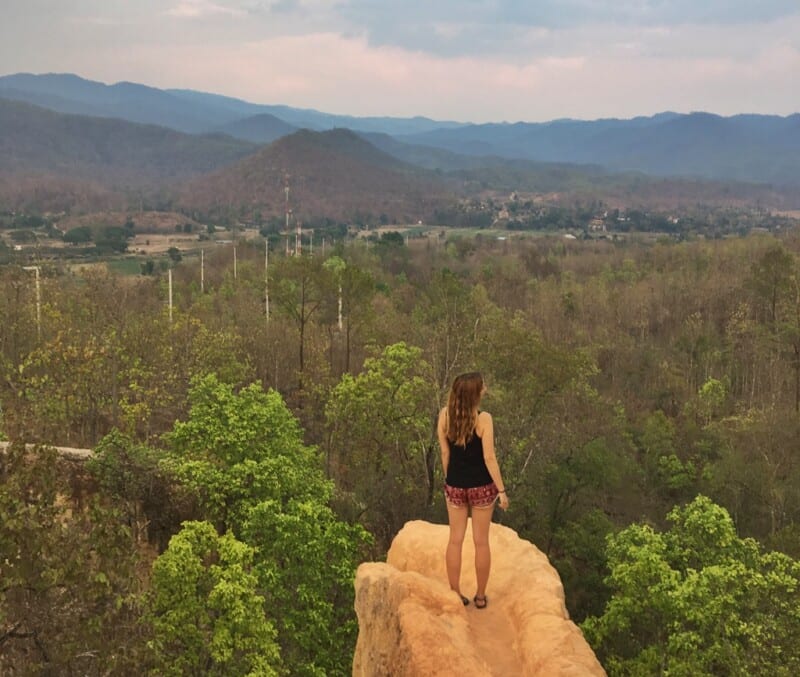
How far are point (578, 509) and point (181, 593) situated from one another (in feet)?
44.3

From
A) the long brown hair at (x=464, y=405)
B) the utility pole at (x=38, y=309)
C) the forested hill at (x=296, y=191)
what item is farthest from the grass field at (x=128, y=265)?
the long brown hair at (x=464, y=405)

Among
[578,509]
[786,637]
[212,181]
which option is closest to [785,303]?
[578,509]

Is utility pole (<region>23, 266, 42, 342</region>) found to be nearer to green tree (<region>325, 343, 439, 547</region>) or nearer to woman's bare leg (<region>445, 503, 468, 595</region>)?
green tree (<region>325, 343, 439, 547</region>)

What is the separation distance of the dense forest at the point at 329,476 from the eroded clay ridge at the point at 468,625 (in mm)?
→ 3321

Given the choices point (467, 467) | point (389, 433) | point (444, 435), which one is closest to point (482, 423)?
point (444, 435)

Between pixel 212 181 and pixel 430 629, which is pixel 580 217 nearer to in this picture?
pixel 212 181

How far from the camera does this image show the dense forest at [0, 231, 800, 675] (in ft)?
35.2

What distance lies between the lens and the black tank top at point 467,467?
27.1 feet

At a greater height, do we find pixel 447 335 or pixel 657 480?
pixel 447 335

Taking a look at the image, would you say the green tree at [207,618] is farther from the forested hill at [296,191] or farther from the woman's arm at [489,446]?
the forested hill at [296,191]

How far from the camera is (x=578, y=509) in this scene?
21.6m

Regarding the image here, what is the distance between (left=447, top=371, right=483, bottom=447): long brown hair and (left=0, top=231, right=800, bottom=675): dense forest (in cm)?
471

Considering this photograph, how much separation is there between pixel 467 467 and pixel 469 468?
27 mm

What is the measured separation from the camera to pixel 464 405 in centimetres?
798
